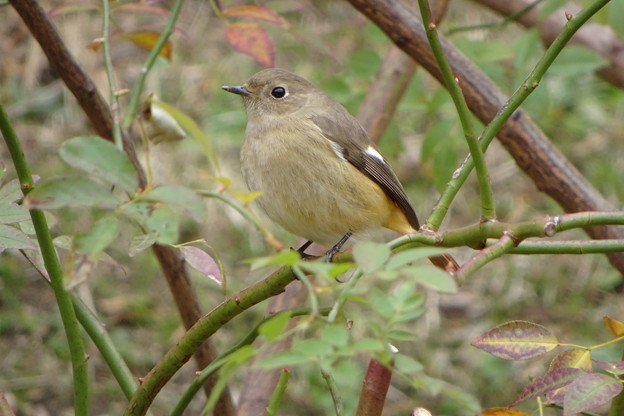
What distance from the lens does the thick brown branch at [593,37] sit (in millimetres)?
4242

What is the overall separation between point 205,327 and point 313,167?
60.4 inches

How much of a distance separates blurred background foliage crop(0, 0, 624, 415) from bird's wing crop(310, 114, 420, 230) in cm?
16

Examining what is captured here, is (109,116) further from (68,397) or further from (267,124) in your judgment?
(68,397)

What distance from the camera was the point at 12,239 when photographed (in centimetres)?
164

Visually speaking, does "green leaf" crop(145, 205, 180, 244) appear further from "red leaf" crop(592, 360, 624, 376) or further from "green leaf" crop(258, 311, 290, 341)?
"red leaf" crop(592, 360, 624, 376)

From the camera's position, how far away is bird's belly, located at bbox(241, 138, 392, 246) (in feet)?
10.2

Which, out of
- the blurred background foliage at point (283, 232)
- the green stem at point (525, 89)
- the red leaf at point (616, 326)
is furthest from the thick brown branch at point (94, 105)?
the red leaf at point (616, 326)

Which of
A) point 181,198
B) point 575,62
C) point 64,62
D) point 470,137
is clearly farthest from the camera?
point 575,62

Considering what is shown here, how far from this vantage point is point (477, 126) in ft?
11.1

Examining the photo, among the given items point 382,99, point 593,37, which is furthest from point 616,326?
point 593,37

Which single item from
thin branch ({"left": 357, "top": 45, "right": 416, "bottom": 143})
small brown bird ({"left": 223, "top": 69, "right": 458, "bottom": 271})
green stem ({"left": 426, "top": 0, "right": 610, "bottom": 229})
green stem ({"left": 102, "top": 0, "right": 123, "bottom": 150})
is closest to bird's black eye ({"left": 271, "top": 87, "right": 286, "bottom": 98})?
small brown bird ({"left": 223, "top": 69, "right": 458, "bottom": 271})

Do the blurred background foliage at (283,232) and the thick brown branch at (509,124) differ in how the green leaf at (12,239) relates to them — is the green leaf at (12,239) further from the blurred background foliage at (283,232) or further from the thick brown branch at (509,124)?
the thick brown branch at (509,124)

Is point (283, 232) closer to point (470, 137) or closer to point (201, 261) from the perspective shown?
point (201, 261)

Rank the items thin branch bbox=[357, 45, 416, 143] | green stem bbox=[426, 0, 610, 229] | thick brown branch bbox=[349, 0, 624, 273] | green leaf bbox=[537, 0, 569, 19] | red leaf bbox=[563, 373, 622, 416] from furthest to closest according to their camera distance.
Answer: thin branch bbox=[357, 45, 416, 143] → green leaf bbox=[537, 0, 569, 19] → thick brown branch bbox=[349, 0, 624, 273] → green stem bbox=[426, 0, 610, 229] → red leaf bbox=[563, 373, 622, 416]
